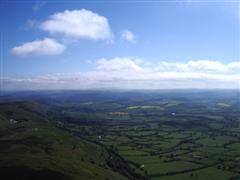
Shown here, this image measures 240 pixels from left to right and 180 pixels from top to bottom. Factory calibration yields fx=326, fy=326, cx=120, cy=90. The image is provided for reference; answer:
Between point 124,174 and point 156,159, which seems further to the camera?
point 156,159

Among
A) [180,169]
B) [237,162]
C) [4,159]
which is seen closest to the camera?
[4,159]

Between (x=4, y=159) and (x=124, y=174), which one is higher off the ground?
(x=4, y=159)

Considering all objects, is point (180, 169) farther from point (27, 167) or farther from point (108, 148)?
point (27, 167)

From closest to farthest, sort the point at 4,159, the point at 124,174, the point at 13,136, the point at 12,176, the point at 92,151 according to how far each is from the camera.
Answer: the point at 12,176
the point at 4,159
the point at 124,174
the point at 92,151
the point at 13,136

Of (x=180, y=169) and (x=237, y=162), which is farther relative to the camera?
(x=237, y=162)

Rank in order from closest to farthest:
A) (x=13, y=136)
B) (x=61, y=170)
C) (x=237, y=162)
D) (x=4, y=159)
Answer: (x=61, y=170), (x=4, y=159), (x=237, y=162), (x=13, y=136)

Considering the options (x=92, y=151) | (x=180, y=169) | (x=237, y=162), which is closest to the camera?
(x=180, y=169)

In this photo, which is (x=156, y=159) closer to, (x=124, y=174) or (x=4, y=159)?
(x=124, y=174)

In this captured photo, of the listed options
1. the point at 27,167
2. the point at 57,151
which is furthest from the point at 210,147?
the point at 27,167

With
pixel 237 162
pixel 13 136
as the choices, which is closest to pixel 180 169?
pixel 237 162
